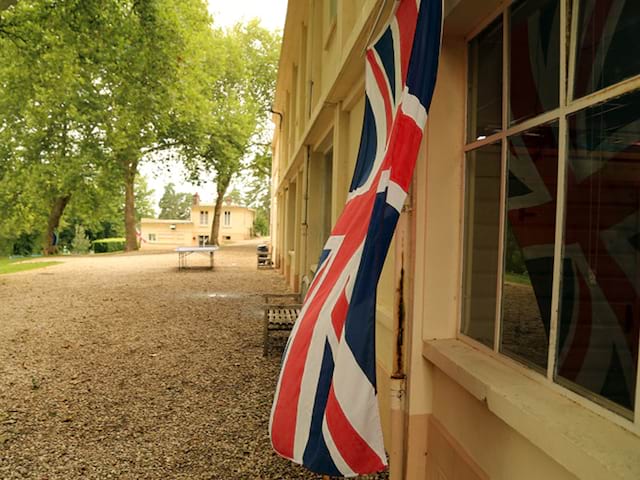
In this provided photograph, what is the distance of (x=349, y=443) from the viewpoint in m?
1.78

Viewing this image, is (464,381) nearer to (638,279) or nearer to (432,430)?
(432,430)

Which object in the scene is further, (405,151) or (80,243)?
(80,243)

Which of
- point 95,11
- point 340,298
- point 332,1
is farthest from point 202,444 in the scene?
point 95,11

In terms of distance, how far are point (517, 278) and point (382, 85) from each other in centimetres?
119

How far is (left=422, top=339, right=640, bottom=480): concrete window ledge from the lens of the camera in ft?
3.96

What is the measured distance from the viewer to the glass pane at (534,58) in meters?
1.77

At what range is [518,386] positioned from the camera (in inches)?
68.4

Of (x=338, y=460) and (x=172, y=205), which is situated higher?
(x=172, y=205)

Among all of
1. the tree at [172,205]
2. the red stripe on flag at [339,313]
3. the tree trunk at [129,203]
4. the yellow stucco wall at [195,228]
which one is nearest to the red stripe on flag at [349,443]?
the red stripe on flag at [339,313]

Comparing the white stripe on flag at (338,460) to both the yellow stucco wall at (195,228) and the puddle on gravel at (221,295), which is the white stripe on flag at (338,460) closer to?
the puddle on gravel at (221,295)

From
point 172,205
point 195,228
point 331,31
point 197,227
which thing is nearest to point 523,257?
point 331,31

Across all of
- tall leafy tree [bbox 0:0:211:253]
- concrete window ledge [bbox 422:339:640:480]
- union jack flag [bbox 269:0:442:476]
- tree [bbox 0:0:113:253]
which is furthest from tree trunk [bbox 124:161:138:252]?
concrete window ledge [bbox 422:339:640:480]

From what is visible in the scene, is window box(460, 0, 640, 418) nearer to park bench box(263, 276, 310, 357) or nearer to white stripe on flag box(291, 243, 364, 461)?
white stripe on flag box(291, 243, 364, 461)

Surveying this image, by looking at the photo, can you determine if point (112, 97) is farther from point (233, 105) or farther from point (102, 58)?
point (233, 105)
